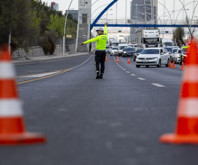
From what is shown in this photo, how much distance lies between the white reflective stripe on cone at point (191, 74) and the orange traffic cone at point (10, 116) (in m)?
1.65

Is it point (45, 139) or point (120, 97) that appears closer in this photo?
point (45, 139)

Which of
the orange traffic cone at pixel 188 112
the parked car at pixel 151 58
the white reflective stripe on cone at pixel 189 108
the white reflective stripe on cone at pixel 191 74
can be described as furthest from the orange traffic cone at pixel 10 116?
the parked car at pixel 151 58

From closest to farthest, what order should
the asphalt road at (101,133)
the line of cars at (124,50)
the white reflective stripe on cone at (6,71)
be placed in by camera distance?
the asphalt road at (101,133)
the white reflective stripe on cone at (6,71)
the line of cars at (124,50)

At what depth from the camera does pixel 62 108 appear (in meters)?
8.48

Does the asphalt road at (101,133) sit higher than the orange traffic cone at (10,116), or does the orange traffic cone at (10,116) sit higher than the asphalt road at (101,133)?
the orange traffic cone at (10,116)

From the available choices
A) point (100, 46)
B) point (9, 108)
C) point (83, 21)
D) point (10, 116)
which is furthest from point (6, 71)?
point (83, 21)

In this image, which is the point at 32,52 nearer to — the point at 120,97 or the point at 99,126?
the point at 120,97

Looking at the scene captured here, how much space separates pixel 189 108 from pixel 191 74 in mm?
464

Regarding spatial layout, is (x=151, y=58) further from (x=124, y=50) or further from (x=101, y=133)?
(x=124, y=50)

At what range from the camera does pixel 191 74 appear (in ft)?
18.9

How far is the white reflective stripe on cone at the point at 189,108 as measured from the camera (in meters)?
5.38

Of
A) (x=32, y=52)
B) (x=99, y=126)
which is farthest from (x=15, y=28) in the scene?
(x=99, y=126)

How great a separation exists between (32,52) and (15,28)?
54.5ft

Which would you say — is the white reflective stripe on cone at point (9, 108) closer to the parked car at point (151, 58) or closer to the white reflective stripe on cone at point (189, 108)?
the white reflective stripe on cone at point (189, 108)
